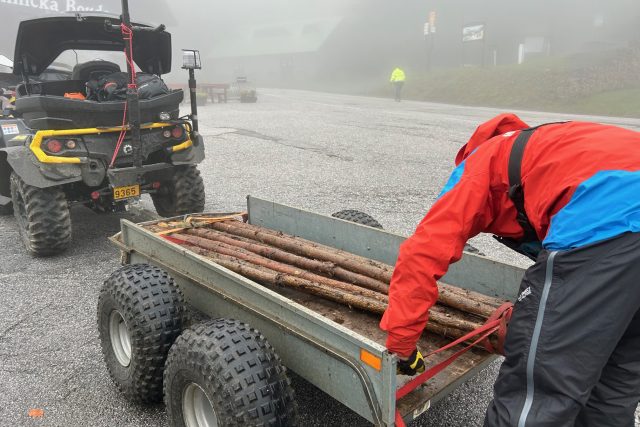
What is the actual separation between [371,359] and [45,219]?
14.0ft

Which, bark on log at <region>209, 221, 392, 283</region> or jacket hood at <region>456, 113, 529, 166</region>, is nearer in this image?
jacket hood at <region>456, 113, 529, 166</region>

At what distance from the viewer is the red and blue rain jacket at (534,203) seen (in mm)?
1814

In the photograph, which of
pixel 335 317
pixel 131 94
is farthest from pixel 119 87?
pixel 335 317

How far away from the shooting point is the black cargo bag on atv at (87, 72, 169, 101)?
220 inches

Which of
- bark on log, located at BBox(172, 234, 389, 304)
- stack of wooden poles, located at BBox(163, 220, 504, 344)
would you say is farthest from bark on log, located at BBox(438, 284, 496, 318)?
bark on log, located at BBox(172, 234, 389, 304)

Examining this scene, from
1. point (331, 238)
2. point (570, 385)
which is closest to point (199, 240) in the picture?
point (331, 238)

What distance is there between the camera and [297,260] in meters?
3.76

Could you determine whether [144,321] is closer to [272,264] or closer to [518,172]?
[272,264]

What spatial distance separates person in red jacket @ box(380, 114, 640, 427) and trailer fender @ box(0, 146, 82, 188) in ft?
13.4

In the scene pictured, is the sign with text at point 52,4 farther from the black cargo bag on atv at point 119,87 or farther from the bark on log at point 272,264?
the bark on log at point 272,264

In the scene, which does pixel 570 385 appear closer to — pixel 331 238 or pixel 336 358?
pixel 336 358

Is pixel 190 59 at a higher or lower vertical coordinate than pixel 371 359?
higher

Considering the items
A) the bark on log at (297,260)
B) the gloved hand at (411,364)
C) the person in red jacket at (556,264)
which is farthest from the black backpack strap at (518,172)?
the bark on log at (297,260)

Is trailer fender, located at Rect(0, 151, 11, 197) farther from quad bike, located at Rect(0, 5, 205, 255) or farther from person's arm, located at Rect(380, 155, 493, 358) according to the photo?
person's arm, located at Rect(380, 155, 493, 358)
